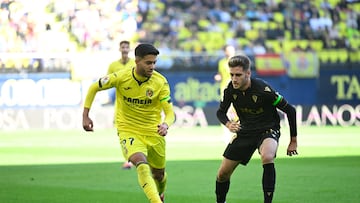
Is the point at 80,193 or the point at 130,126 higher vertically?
the point at 130,126

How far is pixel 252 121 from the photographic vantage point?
10.4 meters

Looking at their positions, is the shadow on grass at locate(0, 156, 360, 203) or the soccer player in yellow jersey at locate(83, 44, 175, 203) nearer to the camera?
the soccer player in yellow jersey at locate(83, 44, 175, 203)

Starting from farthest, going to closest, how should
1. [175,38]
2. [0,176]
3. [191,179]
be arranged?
1. [175,38]
2. [0,176]
3. [191,179]

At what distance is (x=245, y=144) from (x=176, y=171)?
639 centimetres

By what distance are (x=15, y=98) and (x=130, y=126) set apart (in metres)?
20.8

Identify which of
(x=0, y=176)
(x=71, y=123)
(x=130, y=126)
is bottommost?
(x=71, y=123)

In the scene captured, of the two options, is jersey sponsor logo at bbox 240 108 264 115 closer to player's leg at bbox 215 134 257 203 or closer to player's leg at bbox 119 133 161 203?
player's leg at bbox 215 134 257 203

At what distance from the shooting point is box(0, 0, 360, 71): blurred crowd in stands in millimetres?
33812

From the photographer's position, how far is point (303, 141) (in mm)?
24266

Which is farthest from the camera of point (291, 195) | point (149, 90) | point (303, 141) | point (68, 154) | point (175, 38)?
point (175, 38)

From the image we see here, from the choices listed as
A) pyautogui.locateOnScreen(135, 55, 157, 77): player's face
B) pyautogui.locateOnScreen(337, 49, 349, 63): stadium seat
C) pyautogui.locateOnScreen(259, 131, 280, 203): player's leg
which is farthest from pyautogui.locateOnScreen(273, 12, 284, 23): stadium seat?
pyautogui.locateOnScreen(259, 131, 280, 203): player's leg

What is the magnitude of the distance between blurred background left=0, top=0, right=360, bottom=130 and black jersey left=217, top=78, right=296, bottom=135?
2079 centimetres

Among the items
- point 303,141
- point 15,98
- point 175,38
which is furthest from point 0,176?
point 175,38

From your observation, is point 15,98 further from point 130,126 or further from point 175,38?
point 130,126
